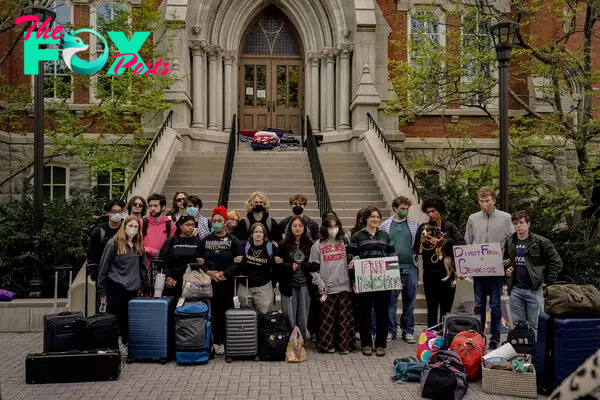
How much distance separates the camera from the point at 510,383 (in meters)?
5.92

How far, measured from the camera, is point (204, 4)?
18734 millimetres

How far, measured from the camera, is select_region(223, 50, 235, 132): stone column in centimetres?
1964

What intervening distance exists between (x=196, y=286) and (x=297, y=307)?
1.40 metres

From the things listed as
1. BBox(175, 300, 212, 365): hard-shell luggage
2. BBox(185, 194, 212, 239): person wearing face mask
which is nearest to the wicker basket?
BBox(175, 300, 212, 365): hard-shell luggage

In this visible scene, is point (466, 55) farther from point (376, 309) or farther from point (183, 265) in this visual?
point (183, 265)

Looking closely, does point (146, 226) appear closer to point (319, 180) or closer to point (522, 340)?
point (522, 340)

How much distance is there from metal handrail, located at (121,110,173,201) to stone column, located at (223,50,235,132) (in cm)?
307

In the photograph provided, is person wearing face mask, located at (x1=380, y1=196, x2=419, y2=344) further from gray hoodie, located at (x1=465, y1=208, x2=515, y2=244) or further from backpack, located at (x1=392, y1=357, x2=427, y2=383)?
backpack, located at (x1=392, y1=357, x2=427, y2=383)

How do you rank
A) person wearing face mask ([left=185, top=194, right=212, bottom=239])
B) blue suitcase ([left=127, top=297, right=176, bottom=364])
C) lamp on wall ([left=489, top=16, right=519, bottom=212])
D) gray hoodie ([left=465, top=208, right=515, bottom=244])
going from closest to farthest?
blue suitcase ([left=127, top=297, right=176, bottom=364]) < gray hoodie ([left=465, top=208, right=515, bottom=244]) < person wearing face mask ([left=185, top=194, right=212, bottom=239]) < lamp on wall ([left=489, top=16, right=519, bottom=212])

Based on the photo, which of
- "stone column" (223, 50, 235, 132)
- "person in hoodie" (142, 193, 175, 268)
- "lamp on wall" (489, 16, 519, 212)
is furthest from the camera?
"stone column" (223, 50, 235, 132)

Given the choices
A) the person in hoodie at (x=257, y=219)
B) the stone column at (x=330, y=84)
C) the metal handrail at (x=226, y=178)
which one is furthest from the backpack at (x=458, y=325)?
the stone column at (x=330, y=84)

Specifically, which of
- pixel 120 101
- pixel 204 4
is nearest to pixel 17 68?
pixel 204 4

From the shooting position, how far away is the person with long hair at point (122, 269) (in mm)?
7387

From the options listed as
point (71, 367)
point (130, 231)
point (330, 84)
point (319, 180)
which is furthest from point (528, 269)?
point (330, 84)
